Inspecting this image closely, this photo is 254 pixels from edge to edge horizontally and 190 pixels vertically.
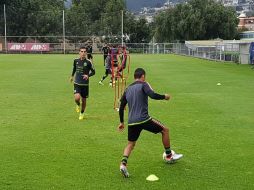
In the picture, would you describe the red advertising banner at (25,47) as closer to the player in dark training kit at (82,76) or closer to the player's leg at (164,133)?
the player in dark training kit at (82,76)

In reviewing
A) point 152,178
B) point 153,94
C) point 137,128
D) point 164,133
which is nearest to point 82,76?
point 164,133

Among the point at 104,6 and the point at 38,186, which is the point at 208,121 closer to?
the point at 38,186

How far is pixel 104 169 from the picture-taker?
8555mm

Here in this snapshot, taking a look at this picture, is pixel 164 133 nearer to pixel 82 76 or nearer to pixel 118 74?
pixel 82 76

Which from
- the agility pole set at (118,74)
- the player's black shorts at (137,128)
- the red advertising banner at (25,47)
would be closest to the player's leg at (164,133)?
the player's black shorts at (137,128)

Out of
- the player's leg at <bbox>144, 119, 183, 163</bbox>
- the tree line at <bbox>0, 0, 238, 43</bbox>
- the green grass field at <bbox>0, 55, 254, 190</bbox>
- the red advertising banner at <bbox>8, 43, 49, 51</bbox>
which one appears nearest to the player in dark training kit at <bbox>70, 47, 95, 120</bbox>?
the green grass field at <bbox>0, 55, 254, 190</bbox>

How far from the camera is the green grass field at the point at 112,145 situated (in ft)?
26.0

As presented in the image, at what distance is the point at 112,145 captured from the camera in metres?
10.5

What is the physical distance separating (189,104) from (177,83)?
27.4 ft

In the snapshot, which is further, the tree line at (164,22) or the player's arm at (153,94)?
the tree line at (164,22)

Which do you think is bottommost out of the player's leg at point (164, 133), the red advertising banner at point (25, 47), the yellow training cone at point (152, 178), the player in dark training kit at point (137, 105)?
the yellow training cone at point (152, 178)

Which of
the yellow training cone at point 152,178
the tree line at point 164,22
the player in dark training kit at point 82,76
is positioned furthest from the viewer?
the tree line at point 164,22

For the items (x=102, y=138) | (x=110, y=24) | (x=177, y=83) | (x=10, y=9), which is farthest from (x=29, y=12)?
(x=102, y=138)

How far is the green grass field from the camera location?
7.92 metres
